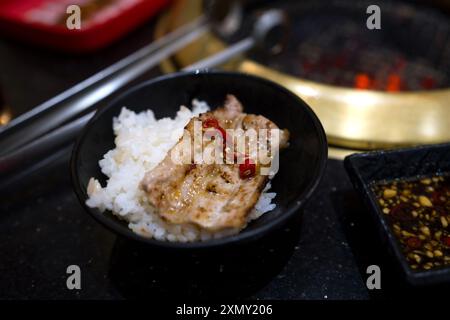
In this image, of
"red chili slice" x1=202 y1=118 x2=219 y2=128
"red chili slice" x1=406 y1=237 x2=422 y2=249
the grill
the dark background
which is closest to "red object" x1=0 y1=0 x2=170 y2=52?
the grill

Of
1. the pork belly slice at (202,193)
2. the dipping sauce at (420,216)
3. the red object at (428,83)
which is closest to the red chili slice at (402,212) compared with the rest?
the dipping sauce at (420,216)

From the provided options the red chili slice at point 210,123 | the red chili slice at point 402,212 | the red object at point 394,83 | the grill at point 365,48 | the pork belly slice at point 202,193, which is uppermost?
the red chili slice at point 210,123

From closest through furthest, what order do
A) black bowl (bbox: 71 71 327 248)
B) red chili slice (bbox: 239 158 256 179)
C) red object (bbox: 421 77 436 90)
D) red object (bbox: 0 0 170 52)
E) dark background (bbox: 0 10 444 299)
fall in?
black bowl (bbox: 71 71 327 248), red chili slice (bbox: 239 158 256 179), dark background (bbox: 0 10 444 299), red object (bbox: 0 0 170 52), red object (bbox: 421 77 436 90)

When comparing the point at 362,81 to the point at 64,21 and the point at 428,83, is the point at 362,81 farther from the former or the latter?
the point at 64,21

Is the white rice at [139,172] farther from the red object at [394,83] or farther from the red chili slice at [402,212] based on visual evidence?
the red object at [394,83]

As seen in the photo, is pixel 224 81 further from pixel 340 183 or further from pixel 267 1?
pixel 267 1

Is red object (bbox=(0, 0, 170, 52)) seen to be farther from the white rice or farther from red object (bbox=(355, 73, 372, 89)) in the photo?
red object (bbox=(355, 73, 372, 89))
